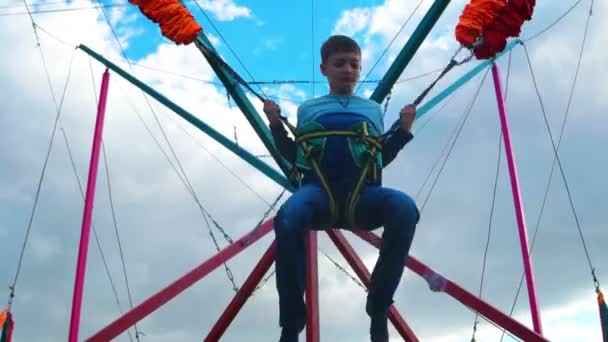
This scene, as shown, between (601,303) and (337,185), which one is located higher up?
(601,303)

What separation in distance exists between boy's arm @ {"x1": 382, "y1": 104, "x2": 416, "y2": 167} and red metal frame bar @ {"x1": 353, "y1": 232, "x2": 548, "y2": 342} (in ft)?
4.49

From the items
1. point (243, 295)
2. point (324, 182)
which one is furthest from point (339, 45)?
point (243, 295)

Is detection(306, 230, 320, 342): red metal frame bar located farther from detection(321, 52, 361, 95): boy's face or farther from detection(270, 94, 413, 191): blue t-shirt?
detection(321, 52, 361, 95): boy's face

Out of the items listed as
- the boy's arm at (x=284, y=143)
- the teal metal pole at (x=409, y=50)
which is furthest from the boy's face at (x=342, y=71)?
the teal metal pole at (x=409, y=50)

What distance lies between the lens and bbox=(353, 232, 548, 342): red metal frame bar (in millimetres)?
5047

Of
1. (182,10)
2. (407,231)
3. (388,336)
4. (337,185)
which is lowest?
(388,336)

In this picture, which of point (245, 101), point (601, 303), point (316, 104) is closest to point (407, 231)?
point (316, 104)

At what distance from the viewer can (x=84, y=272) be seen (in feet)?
19.5

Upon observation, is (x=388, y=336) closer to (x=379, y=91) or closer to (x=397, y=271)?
(x=397, y=271)

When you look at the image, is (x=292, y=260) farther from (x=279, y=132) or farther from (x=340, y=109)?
(x=340, y=109)

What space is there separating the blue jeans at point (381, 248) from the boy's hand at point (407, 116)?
45 centimetres

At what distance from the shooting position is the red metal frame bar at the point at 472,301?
5.05 m

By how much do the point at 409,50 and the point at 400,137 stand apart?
54.7 inches

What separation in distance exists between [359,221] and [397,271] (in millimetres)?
353
